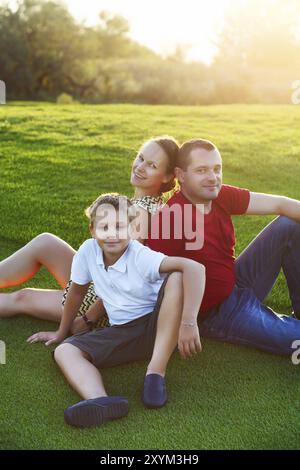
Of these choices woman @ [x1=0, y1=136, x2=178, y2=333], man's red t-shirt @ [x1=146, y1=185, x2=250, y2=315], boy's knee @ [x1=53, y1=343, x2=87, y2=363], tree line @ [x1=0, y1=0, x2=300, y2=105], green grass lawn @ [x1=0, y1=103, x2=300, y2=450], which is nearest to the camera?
green grass lawn @ [x1=0, y1=103, x2=300, y2=450]

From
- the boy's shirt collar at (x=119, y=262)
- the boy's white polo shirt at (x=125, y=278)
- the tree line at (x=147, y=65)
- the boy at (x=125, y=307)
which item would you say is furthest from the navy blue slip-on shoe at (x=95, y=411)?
the tree line at (x=147, y=65)

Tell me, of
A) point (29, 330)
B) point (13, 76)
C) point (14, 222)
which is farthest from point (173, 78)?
point (29, 330)

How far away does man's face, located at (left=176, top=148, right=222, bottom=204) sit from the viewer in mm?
3582

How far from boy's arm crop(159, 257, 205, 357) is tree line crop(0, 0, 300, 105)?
14958 millimetres

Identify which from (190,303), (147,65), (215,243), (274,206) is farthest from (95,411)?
(147,65)

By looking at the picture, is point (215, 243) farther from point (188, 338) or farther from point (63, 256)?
point (63, 256)

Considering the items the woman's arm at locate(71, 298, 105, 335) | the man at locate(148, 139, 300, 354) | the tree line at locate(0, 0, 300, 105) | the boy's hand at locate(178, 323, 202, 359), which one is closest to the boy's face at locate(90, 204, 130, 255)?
the man at locate(148, 139, 300, 354)

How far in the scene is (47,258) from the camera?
13.4 feet

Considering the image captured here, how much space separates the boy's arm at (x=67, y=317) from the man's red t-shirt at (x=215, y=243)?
1.41 feet

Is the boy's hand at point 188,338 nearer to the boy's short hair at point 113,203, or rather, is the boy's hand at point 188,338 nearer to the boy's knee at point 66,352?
the boy's knee at point 66,352

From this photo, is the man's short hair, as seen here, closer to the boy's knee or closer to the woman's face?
the woman's face

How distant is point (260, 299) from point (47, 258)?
1.25 metres

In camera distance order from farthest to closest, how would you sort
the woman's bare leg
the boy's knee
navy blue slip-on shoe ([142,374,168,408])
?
the woman's bare leg → the boy's knee → navy blue slip-on shoe ([142,374,168,408])

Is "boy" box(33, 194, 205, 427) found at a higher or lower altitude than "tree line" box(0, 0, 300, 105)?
lower
